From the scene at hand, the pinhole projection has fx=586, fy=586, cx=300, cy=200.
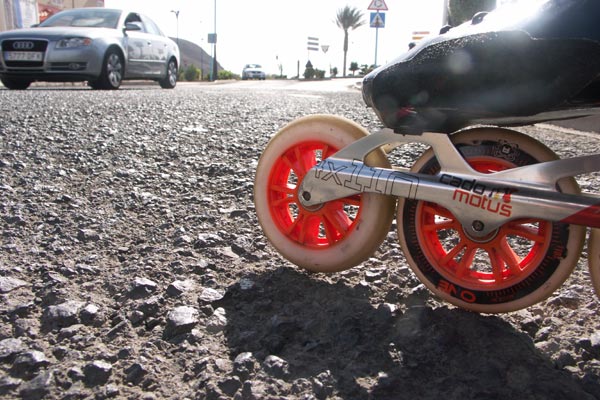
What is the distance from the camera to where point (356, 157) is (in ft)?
6.18

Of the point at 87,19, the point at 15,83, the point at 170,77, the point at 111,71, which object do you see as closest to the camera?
the point at 111,71

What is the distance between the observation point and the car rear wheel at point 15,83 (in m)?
9.83

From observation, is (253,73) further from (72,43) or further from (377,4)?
(72,43)

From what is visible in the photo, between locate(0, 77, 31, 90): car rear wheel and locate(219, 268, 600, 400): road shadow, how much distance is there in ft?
31.0

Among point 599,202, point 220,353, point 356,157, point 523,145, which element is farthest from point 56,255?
point 599,202

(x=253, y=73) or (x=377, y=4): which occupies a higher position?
(x=377, y=4)

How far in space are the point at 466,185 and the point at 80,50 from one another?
8845mm

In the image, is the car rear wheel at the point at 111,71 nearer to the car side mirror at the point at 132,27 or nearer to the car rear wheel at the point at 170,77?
the car side mirror at the point at 132,27

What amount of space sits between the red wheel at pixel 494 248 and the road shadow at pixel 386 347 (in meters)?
0.09

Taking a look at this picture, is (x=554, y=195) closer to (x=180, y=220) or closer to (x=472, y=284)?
(x=472, y=284)

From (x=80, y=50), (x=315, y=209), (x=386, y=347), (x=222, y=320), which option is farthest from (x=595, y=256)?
(x=80, y=50)

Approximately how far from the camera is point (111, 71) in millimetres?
9891

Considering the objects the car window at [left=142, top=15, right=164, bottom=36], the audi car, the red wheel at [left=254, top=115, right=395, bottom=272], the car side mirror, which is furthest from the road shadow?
the audi car

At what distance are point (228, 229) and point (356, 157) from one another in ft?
2.78
